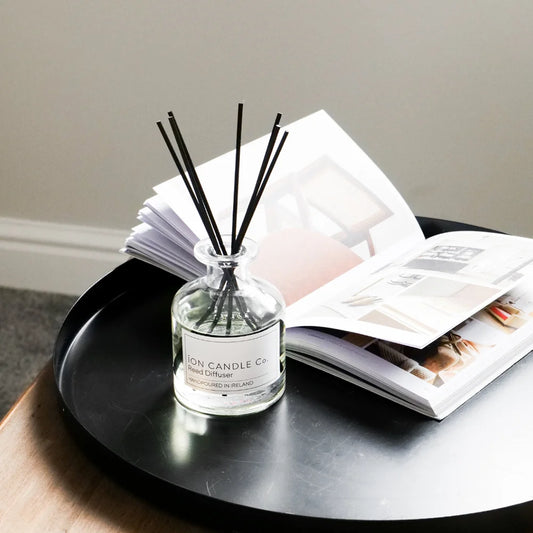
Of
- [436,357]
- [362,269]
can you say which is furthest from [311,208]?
[436,357]

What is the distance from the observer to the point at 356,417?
28.2 inches

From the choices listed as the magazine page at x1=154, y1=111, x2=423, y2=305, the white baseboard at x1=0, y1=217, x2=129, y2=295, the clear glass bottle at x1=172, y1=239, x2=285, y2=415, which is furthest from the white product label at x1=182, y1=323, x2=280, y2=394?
the white baseboard at x1=0, y1=217, x2=129, y2=295

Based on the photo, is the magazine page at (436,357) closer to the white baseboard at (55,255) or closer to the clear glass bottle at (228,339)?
the clear glass bottle at (228,339)

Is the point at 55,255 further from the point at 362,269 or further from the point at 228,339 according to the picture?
the point at 228,339

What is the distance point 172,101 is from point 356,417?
3.13 ft

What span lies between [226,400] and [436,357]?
18 cm

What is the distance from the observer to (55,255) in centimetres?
174

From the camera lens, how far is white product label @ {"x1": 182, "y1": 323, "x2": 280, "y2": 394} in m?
0.68

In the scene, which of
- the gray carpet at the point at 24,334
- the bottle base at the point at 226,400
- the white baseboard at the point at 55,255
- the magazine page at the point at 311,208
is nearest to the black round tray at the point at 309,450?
the bottle base at the point at 226,400

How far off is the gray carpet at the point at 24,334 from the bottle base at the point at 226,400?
0.78 metres

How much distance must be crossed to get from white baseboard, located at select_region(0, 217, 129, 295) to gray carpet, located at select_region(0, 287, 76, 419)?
25 millimetres

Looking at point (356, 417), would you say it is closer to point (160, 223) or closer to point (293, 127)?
point (160, 223)

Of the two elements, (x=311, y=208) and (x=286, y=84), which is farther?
(x=286, y=84)

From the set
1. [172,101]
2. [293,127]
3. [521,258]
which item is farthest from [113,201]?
[521,258]
